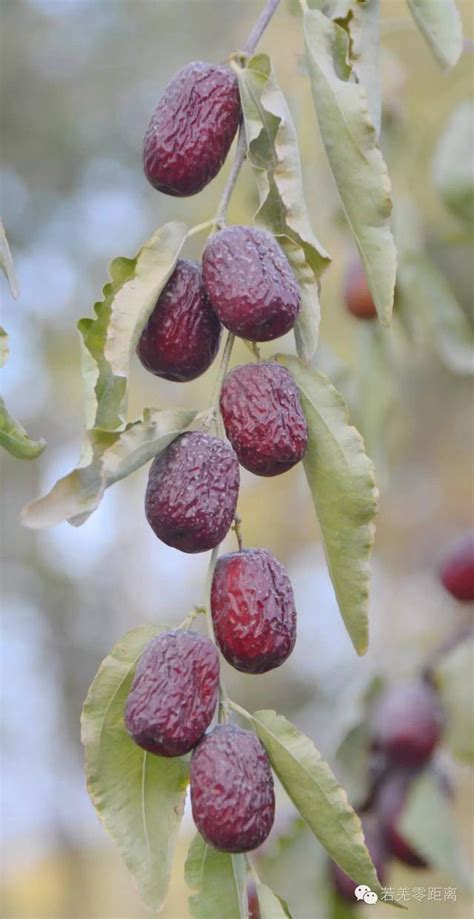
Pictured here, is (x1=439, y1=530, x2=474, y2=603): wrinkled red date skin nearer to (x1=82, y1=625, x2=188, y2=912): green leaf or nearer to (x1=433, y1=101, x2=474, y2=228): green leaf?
(x1=433, y1=101, x2=474, y2=228): green leaf

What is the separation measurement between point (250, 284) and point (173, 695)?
1.05 feet

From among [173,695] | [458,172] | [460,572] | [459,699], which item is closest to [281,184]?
[173,695]

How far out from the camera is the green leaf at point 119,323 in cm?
87

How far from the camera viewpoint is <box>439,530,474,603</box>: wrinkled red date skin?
1.97 metres

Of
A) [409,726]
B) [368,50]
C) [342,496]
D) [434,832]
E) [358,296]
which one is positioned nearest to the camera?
[342,496]

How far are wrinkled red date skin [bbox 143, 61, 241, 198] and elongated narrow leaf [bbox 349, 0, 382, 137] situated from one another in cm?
13

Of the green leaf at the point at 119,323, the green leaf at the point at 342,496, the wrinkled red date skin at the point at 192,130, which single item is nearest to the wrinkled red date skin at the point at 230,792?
the green leaf at the point at 342,496

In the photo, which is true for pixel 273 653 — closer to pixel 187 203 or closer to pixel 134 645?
pixel 134 645

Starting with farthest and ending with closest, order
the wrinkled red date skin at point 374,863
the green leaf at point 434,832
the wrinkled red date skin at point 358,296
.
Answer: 1. the wrinkled red date skin at point 358,296
2. the wrinkled red date skin at point 374,863
3. the green leaf at point 434,832

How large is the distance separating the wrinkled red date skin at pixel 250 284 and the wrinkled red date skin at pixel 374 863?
41.5 inches

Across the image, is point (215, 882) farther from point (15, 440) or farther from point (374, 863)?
point (374, 863)

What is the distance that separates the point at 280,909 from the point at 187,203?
3839 millimetres

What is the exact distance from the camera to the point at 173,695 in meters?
0.86

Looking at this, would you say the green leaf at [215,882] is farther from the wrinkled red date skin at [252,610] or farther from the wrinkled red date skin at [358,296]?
the wrinkled red date skin at [358,296]
